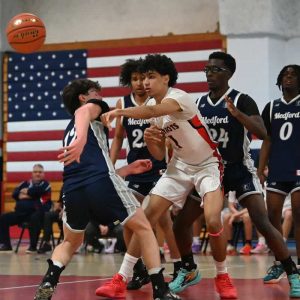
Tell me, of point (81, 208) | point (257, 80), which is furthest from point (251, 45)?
point (81, 208)

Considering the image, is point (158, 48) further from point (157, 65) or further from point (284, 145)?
point (157, 65)

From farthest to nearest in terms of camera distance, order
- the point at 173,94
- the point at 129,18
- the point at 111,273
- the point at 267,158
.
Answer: the point at 129,18 → the point at 111,273 → the point at 267,158 → the point at 173,94

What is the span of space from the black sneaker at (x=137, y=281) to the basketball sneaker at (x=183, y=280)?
1.19 feet

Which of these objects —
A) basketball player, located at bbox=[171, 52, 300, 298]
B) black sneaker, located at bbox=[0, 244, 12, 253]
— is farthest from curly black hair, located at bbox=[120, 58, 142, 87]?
black sneaker, located at bbox=[0, 244, 12, 253]

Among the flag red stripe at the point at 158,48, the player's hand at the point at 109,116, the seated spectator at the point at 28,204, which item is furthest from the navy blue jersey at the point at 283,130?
the flag red stripe at the point at 158,48

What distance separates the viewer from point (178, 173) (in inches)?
270

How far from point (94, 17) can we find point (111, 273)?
918cm

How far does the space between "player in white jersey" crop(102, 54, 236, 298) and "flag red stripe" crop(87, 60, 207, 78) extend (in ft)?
30.7

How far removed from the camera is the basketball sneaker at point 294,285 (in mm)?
6699

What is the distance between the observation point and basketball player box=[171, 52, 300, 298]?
7.03 m

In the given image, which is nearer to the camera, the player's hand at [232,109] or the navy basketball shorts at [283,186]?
the player's hand at [232,109]

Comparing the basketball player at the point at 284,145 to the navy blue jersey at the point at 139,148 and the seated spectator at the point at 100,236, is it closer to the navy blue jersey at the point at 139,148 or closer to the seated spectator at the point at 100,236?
the navy blue jersey at the point at 139,148

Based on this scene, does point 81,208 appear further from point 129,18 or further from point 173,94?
point 129,18

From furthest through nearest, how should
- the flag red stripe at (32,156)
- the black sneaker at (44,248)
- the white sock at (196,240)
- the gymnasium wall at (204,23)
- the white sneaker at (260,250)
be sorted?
the flag red stripe at (32,156)
the gymnasium wall at (204,23)
the black sneaker at (44,248)
the white sock at (196,240)
the white sneaker at (260,250)
